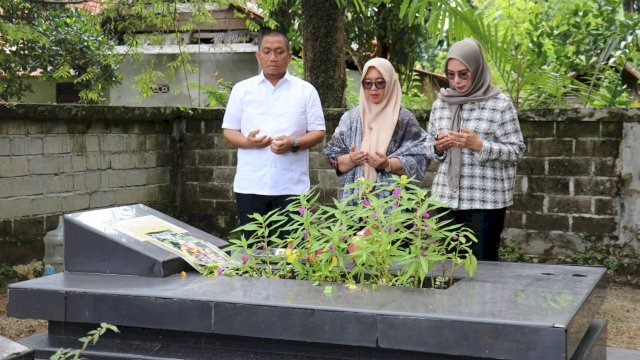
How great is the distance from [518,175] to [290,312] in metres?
4.49

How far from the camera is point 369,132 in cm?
463

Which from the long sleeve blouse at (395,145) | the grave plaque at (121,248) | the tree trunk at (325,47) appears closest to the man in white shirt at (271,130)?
the long sleeve blouse at (395,145)

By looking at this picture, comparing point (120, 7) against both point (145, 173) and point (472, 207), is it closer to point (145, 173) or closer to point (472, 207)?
point (145, 173)

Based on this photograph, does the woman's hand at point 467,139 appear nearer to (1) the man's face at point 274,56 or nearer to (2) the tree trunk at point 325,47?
(1) the man's face at point 274,56

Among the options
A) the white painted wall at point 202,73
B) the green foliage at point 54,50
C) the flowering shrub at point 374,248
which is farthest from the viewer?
the white painted wall at point 202,73

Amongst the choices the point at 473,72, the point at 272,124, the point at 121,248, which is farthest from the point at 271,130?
the point at 121,248

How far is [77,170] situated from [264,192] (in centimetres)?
276

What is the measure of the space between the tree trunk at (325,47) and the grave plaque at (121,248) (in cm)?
447

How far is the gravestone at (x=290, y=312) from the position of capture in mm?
2535

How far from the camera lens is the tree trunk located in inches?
309

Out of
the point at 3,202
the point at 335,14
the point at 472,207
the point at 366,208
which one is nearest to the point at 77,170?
the point at 3,202

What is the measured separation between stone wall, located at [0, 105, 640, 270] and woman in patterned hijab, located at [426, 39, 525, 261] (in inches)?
93.2

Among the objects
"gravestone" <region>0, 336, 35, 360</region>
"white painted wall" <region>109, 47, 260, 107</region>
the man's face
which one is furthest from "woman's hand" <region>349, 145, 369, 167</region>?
"white painted wall" <region>109, 47, 260, 107</region>

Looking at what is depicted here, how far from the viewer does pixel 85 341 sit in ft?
9.48
